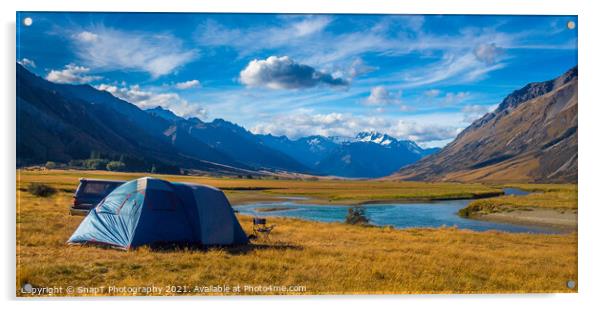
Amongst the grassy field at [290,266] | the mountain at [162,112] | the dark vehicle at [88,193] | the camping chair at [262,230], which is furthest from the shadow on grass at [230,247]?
the dark vehicle at [88,193]

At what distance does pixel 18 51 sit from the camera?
11.3m

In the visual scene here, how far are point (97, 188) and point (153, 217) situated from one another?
6.85 metres

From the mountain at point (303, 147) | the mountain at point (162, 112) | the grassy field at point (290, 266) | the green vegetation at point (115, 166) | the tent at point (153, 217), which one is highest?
the mountain at point (162, 112)

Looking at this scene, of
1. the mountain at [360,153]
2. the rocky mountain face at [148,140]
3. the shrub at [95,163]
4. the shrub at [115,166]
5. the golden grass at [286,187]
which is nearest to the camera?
the rocky mountain face at [148,140]

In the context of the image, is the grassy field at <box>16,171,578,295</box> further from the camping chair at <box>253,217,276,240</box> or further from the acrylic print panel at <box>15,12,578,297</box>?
the camping chair at <box>253,217,276,240</box>

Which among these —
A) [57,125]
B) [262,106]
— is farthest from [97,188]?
[262,106]

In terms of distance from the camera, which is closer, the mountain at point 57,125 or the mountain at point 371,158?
the mountain at point 57,125

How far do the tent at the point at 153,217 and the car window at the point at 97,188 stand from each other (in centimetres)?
484

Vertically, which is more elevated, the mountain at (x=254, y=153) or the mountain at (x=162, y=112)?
the mountain at (x=162, y=112)

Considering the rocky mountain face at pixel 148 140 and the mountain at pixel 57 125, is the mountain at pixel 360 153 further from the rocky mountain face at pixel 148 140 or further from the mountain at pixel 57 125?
the mountain at pixel 57 125

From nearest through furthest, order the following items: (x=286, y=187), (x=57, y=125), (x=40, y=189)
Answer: (x=40, y=189), (x=57, y=125), (x=286, y=187)

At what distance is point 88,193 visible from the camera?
17516 mm

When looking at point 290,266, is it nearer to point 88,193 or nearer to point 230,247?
point 230,247

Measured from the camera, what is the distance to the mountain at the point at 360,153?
21016 mm
